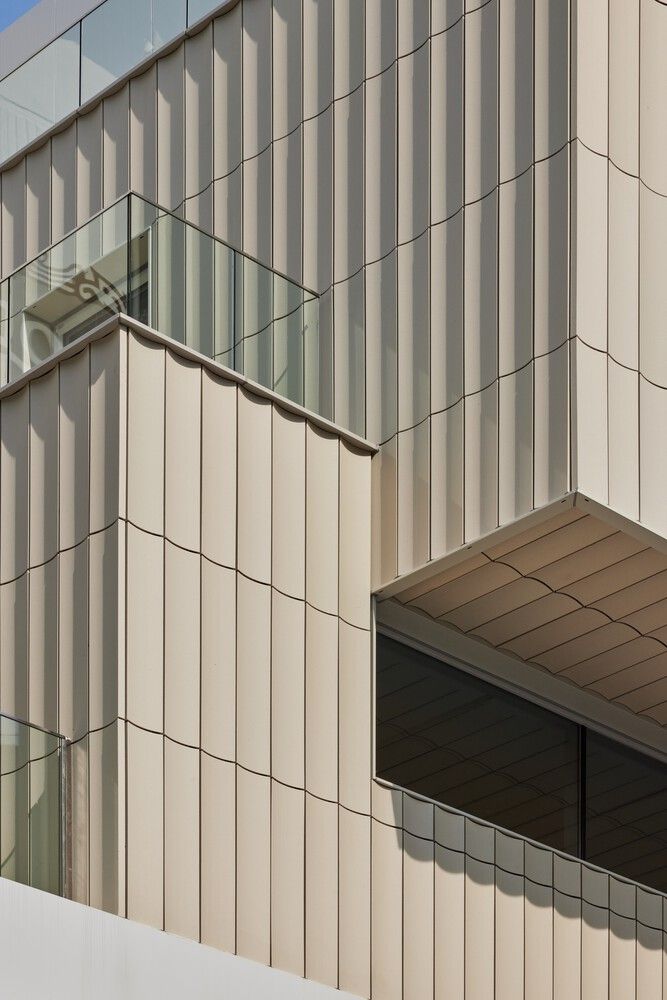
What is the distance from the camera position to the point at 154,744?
12.9 meters

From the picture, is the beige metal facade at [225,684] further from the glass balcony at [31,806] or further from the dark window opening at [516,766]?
the dark window opening at [516,766]

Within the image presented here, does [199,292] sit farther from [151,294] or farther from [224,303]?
[151,294]

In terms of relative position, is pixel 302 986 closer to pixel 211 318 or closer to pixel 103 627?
pixel 103 627

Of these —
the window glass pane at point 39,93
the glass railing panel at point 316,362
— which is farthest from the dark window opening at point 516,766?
the window glass pane at point 39,93

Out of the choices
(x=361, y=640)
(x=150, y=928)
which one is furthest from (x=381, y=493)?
(x=150, y=928)

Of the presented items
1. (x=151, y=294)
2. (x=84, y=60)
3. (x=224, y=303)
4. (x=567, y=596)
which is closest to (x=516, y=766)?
(x=567, y=596)

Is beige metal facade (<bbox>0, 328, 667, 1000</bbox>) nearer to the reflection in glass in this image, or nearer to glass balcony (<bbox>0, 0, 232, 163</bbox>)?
the reflection in glass

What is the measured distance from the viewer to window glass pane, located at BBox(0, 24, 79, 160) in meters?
19.7

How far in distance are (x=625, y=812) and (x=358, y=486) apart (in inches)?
203

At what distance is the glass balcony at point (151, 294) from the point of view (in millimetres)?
14164

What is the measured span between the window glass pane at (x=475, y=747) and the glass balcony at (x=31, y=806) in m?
Answer: 4.20

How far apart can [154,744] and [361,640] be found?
2.62 meters

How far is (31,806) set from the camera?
40.4 feet

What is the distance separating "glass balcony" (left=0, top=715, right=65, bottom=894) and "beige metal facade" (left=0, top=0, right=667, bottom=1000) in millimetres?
A: 246
